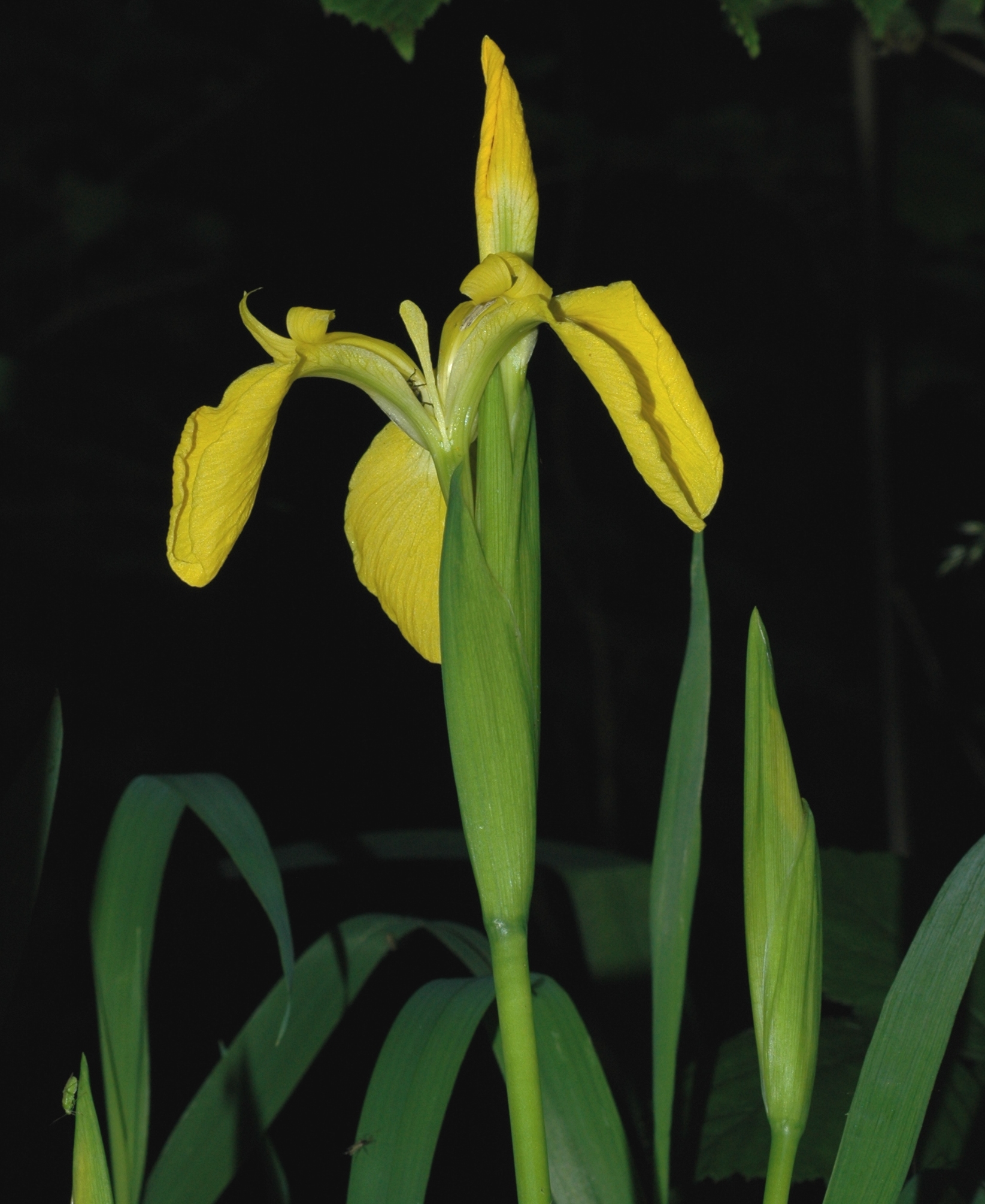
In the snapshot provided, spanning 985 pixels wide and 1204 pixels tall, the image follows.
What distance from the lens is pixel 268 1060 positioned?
0.52 m

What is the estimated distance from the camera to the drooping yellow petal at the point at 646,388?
0.38 m

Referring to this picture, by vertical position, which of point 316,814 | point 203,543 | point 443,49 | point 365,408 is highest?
point 443,49

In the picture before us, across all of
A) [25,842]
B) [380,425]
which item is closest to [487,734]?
[25,842]

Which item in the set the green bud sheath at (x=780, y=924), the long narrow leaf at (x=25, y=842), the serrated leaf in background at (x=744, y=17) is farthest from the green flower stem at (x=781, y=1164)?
the serrated leaf in background at (x=744, y=17)

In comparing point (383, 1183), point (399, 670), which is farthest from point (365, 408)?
point (383, 1183)

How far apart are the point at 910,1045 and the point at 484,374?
0.30m

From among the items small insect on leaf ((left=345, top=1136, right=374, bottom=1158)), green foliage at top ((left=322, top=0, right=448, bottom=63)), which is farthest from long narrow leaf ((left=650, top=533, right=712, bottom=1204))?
green foliage at top ((left=322, top=0, right=448, bottom=63))

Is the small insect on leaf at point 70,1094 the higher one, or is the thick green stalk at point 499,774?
the thick green stalk at point 499,774

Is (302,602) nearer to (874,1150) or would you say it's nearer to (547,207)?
(547,207)

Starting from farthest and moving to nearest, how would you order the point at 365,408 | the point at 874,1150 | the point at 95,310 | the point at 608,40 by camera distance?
the point at 608,40
the point at 365,408
the point at 95,310
the point at 874,1150

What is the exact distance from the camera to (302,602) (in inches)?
59.1

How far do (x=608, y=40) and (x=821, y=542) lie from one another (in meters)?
1.12

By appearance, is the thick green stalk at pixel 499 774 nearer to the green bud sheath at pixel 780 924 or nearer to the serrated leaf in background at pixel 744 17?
the green bud sheath at pixel 780 924

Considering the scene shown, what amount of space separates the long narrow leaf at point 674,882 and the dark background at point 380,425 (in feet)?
0.49
